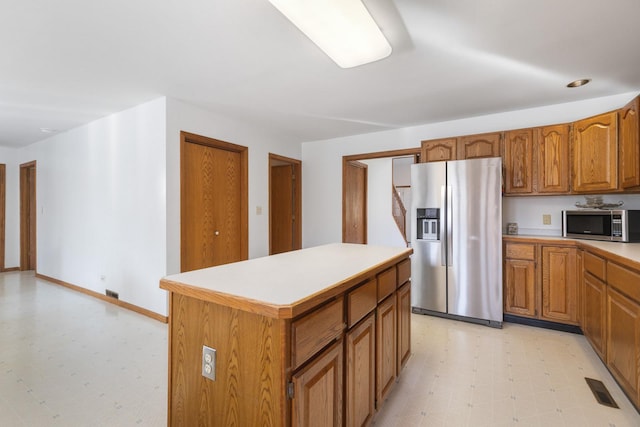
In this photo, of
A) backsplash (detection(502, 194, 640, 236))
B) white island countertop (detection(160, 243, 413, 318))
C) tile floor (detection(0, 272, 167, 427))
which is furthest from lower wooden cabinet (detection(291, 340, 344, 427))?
backsplash (detection(502, 194, 640, 236))

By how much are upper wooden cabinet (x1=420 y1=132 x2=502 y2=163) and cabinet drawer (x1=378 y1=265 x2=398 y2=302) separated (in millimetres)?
2154

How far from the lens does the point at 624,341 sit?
1.84m

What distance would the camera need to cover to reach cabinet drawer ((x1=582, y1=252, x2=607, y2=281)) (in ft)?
7.17

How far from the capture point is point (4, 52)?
217cm

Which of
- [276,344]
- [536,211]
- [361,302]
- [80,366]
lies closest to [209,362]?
[276,344]

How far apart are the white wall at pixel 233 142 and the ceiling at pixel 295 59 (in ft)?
0.55

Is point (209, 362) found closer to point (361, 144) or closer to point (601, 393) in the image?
point (601, 393)

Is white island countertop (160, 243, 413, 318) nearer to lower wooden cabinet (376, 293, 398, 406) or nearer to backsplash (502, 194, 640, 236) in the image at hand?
lower wooden cabinet (376, 293, 398, 406)

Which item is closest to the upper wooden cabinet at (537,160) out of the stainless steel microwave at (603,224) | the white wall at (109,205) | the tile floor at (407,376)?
the stainless steel microwave at (603,224)

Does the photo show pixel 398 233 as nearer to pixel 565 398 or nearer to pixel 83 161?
pixel 565 398

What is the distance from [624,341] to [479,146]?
2142mm

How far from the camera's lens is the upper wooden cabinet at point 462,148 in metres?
3.27

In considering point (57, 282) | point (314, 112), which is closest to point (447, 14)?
point (314, 112)

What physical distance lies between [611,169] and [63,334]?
5.14 meters
